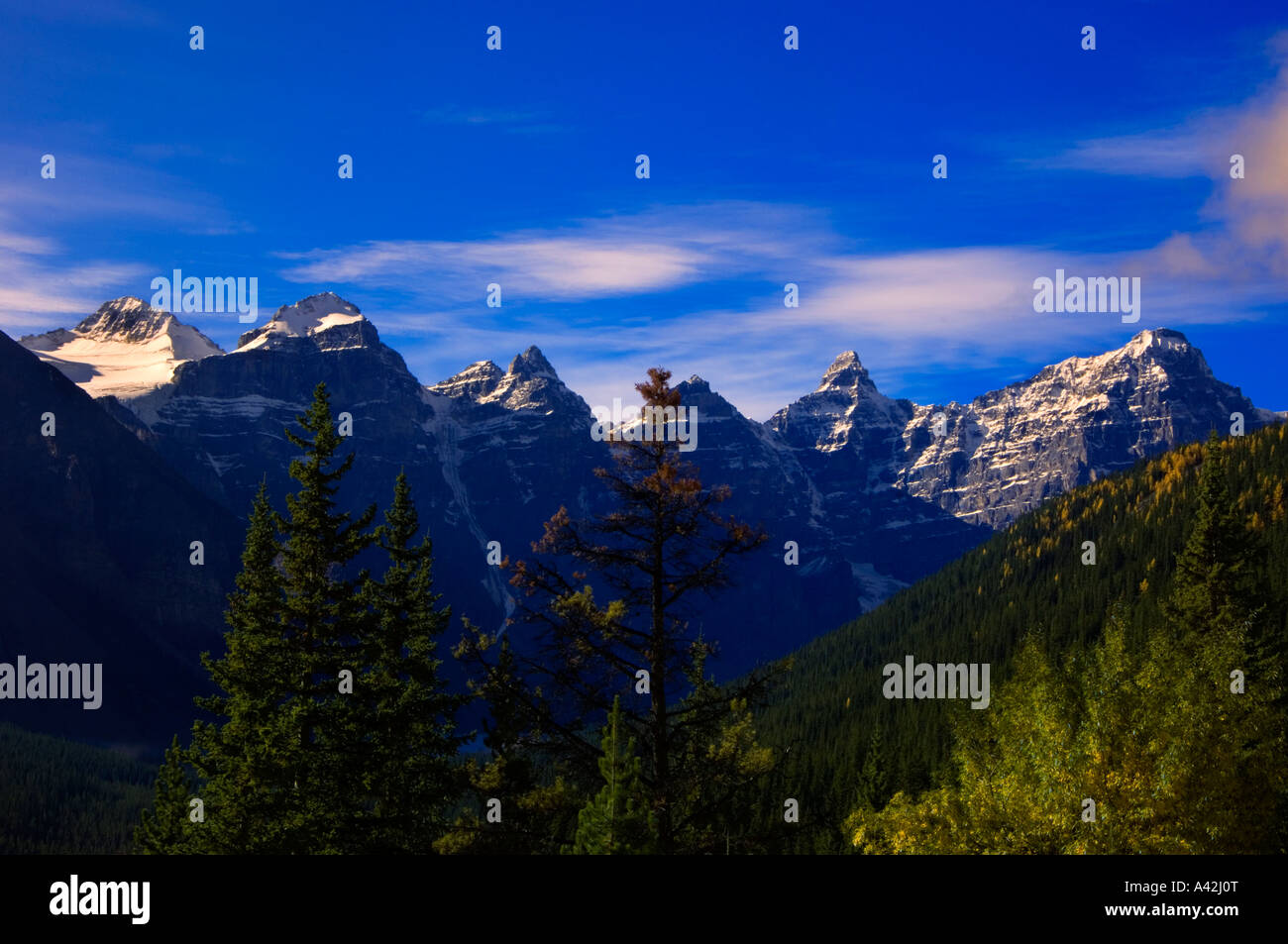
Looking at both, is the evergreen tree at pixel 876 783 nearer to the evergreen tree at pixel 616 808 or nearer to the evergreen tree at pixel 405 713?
the evergreen tree at pixel 405 713

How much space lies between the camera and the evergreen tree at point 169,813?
47719 millimetres

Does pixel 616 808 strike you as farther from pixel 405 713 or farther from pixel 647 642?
pixel 405 713

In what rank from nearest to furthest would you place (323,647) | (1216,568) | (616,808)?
(616,808) < (323,647) < (1216,568)

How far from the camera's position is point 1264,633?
58.5 metres

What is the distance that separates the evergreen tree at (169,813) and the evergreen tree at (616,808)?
30.3 metres

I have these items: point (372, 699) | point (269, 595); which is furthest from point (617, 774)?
point (269, 595)

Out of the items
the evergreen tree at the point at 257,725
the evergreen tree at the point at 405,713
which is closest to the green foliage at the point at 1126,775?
the evergreen tree at the point at 405,713

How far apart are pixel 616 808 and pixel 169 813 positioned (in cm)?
3656

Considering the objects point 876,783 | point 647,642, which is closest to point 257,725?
point 647,642

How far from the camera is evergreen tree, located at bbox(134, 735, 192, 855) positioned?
47.7 meters

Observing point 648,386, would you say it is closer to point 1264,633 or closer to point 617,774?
point 617,774

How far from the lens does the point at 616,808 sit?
21047 mm

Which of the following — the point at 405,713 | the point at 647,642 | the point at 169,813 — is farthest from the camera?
the point at 169,813
